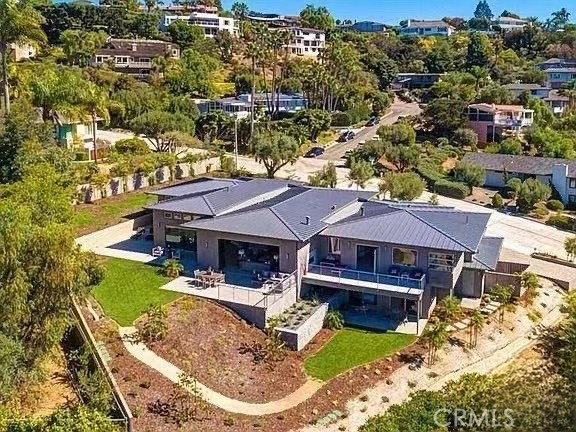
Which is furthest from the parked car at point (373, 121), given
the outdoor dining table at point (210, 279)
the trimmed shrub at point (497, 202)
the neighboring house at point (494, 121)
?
the outdoor dining table at point (210, 279)

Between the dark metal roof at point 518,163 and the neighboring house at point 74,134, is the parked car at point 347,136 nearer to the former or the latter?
the dark metal roof at point 518,163

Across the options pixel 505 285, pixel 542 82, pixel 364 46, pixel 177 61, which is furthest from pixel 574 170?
pixel 364 46

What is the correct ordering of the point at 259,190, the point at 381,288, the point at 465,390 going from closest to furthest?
the point at 465,390
the point at 381,288
the point at 259,190

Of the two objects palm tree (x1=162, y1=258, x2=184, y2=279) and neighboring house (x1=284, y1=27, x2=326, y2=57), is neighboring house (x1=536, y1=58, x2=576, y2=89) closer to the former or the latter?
neighboring house (x1=284, y1=27, x2=326, y2=57)

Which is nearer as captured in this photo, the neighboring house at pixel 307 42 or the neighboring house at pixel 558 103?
the neighboring house at pixel 558 103

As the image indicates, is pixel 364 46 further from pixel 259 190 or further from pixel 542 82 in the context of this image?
pixel 259 190

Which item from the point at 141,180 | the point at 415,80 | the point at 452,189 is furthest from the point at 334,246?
the point at 415,80
